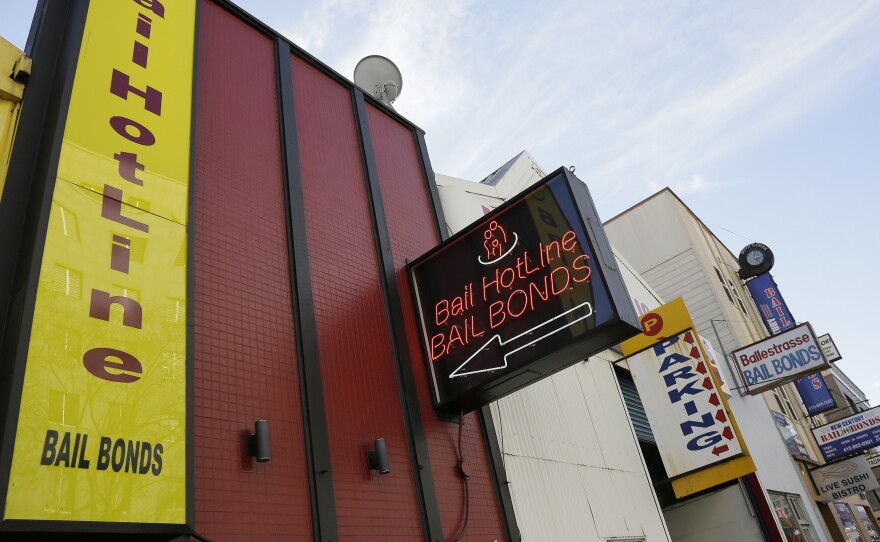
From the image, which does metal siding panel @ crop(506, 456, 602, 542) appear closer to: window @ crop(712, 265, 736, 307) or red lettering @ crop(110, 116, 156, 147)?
red lettering @ crop(110, 116, 156, 147)

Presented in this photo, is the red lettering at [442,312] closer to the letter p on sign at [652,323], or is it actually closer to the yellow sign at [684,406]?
the yellow sign at [684,406]

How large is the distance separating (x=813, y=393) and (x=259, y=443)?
78.3 ft

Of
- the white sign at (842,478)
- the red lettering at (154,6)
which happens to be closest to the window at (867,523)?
the white sign at (842,478)

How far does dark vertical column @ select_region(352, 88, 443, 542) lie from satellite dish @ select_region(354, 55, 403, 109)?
6.24 ft

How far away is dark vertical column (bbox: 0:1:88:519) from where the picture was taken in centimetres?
389

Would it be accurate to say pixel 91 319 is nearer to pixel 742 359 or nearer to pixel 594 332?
pixel 594 332

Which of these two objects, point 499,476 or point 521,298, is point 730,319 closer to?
point 499,476

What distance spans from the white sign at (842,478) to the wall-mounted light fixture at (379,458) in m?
18.3

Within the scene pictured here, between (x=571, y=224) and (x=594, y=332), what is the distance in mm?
1362

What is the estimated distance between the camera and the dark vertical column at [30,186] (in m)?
3.89

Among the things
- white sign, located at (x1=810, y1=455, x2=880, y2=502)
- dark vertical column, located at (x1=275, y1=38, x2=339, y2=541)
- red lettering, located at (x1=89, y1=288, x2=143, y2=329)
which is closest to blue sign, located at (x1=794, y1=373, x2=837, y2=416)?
white sign, located at (x1=810, y1=455, x2=880, y2=502)

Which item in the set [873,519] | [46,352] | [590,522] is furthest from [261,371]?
[873,519]

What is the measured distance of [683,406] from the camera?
11.6m

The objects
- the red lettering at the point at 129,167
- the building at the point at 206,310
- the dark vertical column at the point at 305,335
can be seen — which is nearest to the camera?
the building at the point at 206,310
